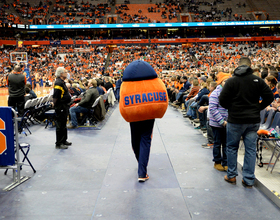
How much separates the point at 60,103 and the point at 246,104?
155 inches

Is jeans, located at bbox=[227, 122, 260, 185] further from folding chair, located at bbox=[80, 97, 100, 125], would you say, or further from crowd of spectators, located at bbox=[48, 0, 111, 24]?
crowd of spectators, located at bbox=[48, 0, 111, 24]

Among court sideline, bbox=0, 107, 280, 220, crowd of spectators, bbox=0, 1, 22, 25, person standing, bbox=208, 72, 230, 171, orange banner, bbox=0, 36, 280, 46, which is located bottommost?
court sideline, bbox=0, 107, 280, 220

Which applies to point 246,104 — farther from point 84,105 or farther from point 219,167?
point 84,105

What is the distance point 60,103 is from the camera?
6031 millimetres

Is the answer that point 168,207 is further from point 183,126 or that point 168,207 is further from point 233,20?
point 233,20

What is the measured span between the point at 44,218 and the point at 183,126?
6144 mm

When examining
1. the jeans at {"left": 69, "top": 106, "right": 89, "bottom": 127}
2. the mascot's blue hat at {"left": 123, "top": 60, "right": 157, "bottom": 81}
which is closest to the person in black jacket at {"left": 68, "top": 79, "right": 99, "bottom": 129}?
the jeans at {"left": 69, "top": 106, "right": 89, "bottom": 127}

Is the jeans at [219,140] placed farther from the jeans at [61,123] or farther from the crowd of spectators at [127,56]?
the crowd of spectators at [127,56]

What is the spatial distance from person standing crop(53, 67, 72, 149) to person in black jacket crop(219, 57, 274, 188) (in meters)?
3.57

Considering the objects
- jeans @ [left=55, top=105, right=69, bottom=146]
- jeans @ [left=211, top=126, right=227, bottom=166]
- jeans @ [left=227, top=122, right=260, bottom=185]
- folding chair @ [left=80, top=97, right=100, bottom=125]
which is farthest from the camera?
folding chair @ [left=80, top=97, right=100, bottom=125]

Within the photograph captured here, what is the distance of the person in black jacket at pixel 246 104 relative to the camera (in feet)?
12.2

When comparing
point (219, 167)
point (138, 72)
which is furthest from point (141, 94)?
point (219, 167)

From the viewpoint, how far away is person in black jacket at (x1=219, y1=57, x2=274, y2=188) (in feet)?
12.2

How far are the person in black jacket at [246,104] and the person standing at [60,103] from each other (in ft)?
11.7
